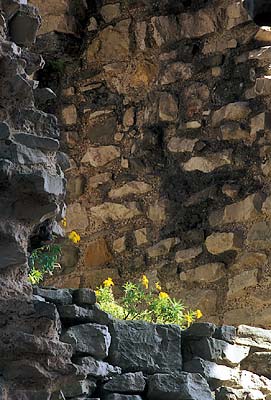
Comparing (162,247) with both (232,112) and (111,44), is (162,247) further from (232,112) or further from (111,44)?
(111,44)

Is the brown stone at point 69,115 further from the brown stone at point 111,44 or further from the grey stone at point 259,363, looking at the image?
the grey stone at point 259,363

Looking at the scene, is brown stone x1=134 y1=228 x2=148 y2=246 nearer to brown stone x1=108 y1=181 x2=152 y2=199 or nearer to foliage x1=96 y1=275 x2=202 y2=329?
brown stone x1=108 y1=181 x2=152 y2=199

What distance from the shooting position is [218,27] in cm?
620

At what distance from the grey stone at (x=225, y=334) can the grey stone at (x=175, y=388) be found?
429mm

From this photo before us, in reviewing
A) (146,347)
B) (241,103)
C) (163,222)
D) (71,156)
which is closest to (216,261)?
(163,222)

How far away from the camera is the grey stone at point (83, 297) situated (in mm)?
3621

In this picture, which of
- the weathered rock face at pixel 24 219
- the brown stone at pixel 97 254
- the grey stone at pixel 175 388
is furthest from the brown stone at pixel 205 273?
the weathered rock face at pixel 24 219

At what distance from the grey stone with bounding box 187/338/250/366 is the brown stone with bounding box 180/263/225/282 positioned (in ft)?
5.08

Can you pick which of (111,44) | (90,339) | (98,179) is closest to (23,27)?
(90,339)

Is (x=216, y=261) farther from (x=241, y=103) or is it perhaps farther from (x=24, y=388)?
(x=24, y=388)

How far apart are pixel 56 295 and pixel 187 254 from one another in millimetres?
2429

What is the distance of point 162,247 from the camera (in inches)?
237

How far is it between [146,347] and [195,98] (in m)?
2.69

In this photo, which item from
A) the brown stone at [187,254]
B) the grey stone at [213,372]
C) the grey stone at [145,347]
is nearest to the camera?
the grey stone at [145,347]
